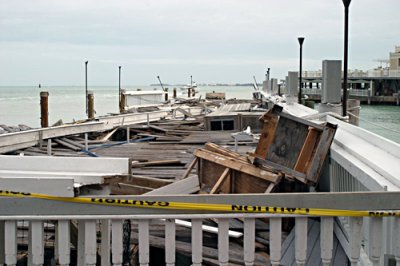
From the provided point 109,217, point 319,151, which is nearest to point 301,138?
point 319,151

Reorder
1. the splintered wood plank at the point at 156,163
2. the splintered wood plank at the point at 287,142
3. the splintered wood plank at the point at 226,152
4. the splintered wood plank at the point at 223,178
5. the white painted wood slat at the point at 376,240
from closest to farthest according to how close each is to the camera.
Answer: the white painted wood slat at the point at 376,240 < the splintered wood plank at the point at 287,142 < the splintered wood plank at the point at 223,178 < the splintered wood plank at the point at 226,152 < the splintered wood plank at the point at 156,163

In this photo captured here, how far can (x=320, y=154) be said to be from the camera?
200 inches

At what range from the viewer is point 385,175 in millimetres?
3463

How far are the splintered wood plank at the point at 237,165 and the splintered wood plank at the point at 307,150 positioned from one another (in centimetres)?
35

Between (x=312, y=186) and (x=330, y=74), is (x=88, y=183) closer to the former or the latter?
(x=312, y=186)

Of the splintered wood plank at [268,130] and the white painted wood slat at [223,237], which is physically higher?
the splintered wood plank at [268,130]

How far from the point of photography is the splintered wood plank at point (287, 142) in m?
5.52

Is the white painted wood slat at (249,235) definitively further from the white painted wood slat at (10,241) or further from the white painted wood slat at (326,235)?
the white painted wood slat at (10,241)

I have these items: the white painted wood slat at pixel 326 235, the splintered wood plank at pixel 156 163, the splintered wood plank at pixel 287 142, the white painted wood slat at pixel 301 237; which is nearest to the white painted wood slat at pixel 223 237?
the white painted wood slat at pixel 301 237

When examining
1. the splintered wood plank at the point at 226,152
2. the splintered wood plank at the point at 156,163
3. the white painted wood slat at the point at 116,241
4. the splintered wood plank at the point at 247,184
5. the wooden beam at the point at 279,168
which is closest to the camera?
the white painted wood slat at the point at 116,241

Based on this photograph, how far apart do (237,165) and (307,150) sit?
99cm

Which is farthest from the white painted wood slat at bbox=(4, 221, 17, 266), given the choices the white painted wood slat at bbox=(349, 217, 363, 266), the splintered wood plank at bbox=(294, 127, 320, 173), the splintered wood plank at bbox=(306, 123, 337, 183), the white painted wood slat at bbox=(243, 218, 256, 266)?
the splintered wood plank at bbox=(294, 127, 320, 173)

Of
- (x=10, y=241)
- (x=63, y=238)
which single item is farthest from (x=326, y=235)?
(x=10, y=241)

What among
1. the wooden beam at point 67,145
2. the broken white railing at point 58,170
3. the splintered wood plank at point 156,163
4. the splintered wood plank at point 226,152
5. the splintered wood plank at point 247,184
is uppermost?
the broken white railing at point 58,170
